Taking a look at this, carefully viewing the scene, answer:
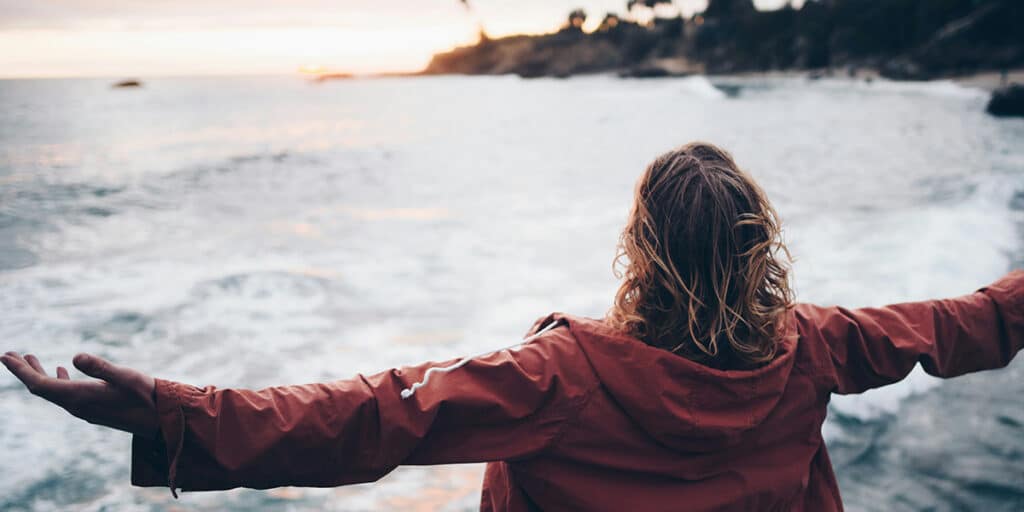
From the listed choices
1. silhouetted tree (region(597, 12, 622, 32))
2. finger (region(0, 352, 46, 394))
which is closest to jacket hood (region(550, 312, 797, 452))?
finger (region(0, 352, 46, 394))

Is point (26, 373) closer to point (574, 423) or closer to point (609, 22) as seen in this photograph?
point (574, 423)

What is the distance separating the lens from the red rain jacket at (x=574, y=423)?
3.93 ft

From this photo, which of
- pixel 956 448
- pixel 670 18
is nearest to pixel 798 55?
pixel 670 18

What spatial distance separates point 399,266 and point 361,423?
6.40 m

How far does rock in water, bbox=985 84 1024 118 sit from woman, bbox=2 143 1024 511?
2366 centimetres

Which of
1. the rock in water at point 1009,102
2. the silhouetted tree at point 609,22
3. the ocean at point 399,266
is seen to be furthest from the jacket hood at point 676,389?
the silhouetted tree at point 609,22

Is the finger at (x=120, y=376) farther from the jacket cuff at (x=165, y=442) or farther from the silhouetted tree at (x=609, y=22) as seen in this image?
the silhouetted tree at (x=609, y=22)

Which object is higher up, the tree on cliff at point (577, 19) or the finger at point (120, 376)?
the tree on cliff at point (577, 19)

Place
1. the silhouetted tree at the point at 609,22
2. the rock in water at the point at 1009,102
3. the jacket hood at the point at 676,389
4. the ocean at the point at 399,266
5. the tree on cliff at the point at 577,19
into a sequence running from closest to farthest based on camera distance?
the jacket hood at the point at 676,389 < the ocean at the point at 399,266 < the rock in water at the point at 1009,102 < the silhouetted tree at the point at 609,22 < the tree on cliff at the point at 577,19

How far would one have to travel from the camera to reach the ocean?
3412mm

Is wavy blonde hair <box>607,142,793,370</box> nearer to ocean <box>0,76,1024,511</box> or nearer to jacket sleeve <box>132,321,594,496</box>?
jacket sleeve <box>132,321,594,496</box>

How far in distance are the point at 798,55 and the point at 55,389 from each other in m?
76.4

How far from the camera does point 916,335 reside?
1.69 metres

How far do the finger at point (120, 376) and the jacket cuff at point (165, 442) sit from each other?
0.02 meters
